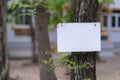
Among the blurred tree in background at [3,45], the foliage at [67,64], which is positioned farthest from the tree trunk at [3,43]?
the foliage at [67,64]

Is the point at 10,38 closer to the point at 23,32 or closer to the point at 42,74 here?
the point at 23,32

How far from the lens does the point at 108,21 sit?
3141 centimetres

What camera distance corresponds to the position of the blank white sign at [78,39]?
5371 millimetres

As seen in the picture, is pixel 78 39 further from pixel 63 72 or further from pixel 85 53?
pixel 63 72

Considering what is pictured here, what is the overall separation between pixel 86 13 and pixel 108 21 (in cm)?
2620

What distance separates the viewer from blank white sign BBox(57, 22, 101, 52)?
17.6 ft

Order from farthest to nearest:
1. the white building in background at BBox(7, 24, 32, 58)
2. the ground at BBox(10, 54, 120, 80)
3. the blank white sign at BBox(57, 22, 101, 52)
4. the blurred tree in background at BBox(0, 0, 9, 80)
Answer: the white building in background at BBox(7, 24, 32, 58) → the blurred tree in background at BBox(0, 0, 9, 80) → the ground at BBox(10, 54, 120, 80) → the blank white sign at BBox(57, 22, 101, 52)

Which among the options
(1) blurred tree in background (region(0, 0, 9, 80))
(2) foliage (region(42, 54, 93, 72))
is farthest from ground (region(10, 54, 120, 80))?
(2) foliage (region(42, 54, 93, 72))

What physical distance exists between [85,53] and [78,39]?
0.23 meters

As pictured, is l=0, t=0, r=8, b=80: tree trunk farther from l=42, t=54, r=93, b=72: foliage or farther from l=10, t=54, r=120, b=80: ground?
l=42, t=54, r=93, b=72: foliage

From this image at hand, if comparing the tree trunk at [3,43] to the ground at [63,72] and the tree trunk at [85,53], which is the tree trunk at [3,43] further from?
the tree trunk at [85,53]

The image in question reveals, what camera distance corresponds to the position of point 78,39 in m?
5.39

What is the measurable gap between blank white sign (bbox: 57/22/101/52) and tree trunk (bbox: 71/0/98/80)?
5.5 inches

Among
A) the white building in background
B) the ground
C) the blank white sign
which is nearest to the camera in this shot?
the blank white sign
